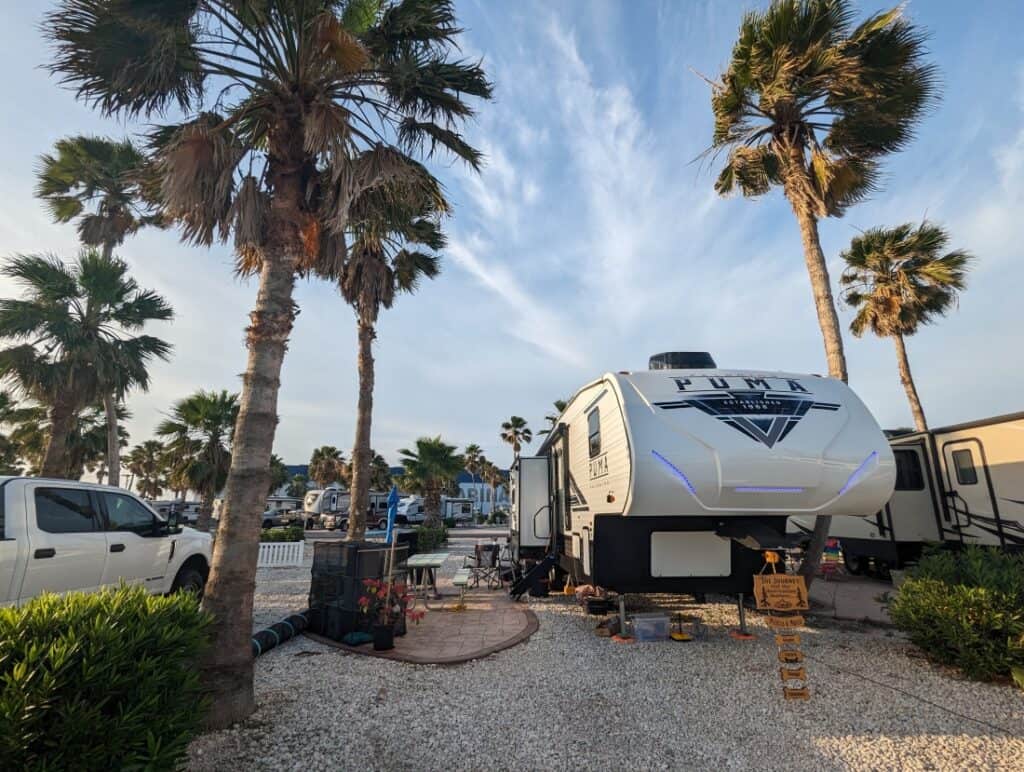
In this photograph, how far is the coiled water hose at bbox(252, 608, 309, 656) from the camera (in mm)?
5641

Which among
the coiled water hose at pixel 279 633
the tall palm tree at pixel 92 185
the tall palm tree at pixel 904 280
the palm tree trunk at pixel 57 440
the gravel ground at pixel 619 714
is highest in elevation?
the tall palm tree at pixel 92 185

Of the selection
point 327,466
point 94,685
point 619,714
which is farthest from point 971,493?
point 327,466

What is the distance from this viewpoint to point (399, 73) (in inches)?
244

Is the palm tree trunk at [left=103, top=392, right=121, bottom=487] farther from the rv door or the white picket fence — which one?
the rv door

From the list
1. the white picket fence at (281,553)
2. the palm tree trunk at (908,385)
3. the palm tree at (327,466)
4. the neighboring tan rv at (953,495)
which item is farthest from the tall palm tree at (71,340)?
the palm tree at (327,466)

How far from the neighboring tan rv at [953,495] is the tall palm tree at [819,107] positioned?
11.4 feet

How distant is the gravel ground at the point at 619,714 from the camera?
347 cm

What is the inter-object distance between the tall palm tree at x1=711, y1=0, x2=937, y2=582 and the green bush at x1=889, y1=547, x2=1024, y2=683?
198cm


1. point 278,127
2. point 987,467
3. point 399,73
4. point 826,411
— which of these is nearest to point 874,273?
point 987,467

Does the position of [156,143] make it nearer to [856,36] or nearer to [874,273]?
[856,36]

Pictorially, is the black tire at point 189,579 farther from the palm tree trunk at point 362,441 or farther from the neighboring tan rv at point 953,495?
the neighboring tan rv at point 953,495

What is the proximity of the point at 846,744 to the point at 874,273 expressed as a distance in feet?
49.0

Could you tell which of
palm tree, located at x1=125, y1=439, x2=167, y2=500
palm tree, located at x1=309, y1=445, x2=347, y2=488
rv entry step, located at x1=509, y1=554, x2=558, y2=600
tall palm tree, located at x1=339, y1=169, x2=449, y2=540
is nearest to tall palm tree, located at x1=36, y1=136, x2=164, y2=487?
tall palm tree, located at x1=339, y1=169, x2=449, y2=540

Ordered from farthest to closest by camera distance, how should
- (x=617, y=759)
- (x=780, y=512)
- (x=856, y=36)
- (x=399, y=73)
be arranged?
(x=856, y=36)
(x=399, y=73)
(x=780, y=512)
(x=617, y=759)
